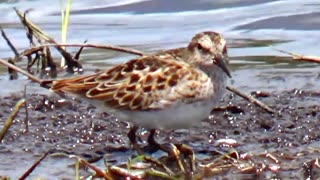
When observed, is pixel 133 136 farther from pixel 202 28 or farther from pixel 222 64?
pixel 202 28

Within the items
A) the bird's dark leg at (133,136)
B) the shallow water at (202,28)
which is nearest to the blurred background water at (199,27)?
the shallow water at (202,28)

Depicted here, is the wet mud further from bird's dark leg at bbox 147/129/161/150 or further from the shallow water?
the shallow water

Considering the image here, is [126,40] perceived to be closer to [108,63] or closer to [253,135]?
[108,63]

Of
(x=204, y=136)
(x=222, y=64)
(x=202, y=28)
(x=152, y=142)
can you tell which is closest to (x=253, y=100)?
(x=204, y=136)

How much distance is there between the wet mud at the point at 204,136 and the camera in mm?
6734

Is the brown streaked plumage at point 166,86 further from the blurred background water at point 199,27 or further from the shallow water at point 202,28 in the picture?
the blurred background water at point 199,27

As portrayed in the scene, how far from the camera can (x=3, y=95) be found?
877 centimetres

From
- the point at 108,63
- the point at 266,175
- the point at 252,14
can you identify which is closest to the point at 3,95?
the point at 108,63

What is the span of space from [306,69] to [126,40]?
209cm

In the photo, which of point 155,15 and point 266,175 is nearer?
point 266,175

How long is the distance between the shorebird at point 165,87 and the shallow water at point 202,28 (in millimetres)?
1844

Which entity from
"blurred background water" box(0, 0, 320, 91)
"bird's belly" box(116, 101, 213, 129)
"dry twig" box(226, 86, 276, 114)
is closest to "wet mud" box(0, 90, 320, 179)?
"dry twig" box(226, 86, 276, 114)

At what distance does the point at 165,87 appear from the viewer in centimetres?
700

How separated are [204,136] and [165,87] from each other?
2.05 ft
